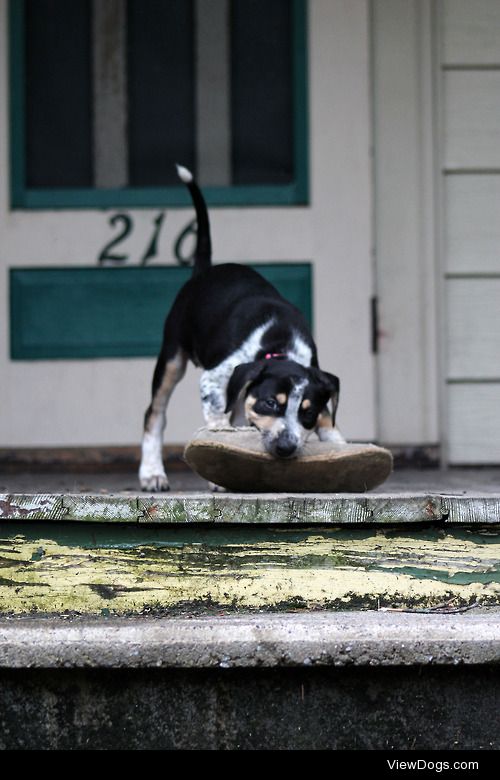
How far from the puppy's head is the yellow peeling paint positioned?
102cm

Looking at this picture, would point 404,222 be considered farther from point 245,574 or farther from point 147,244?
→ point 245,574

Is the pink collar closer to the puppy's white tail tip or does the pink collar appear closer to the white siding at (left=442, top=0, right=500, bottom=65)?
the puppy's white tail tip

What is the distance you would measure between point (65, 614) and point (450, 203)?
3376mm

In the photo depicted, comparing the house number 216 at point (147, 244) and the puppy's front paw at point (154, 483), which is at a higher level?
the house number 216 at point (147, 244)

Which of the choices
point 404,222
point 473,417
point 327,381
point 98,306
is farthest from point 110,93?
point 327,381

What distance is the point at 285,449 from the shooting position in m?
2.75

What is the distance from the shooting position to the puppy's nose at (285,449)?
8.74 feet

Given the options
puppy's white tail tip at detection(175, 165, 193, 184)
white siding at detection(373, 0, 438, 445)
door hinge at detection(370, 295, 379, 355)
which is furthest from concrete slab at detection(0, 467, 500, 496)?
puppy's white tail tip at detection(175, 165, 193, 184)

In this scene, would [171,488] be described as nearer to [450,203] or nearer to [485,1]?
[450,203]

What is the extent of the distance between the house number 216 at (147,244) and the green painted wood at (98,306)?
4 cm

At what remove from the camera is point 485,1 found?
508cm

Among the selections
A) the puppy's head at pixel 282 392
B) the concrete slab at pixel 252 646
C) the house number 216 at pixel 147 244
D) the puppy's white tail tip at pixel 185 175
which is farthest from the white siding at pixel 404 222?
the concrete slab at pixel 252 646

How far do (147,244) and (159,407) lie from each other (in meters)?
1.11

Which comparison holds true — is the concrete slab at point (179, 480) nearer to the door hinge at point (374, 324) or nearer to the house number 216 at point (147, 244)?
the door hinge at point (374, 324)
